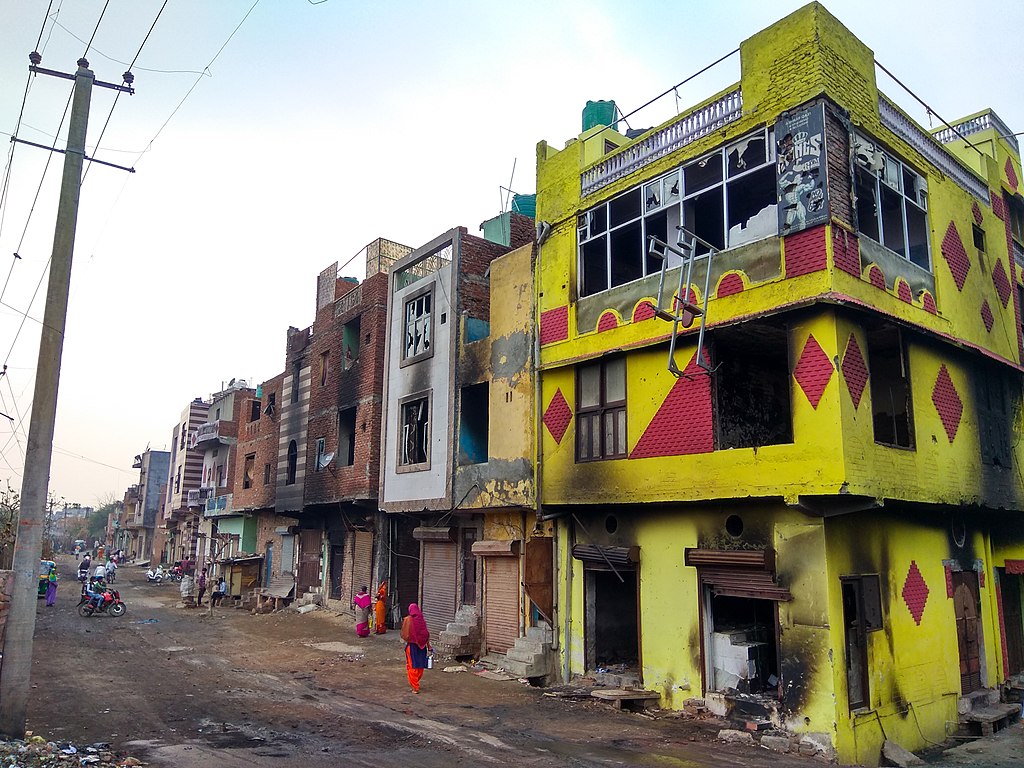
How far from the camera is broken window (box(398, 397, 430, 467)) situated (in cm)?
1970

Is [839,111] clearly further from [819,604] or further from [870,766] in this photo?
[870,766]

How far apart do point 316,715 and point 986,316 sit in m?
14.6

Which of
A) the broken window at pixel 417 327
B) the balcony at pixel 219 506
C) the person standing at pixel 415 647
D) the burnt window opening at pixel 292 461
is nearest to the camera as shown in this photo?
the person standing at pixel 415 647

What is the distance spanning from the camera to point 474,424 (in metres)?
18.6

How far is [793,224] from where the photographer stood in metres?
11.0

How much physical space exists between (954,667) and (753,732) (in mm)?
4910

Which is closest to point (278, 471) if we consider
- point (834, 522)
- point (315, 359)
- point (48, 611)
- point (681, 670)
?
point (315, 359)

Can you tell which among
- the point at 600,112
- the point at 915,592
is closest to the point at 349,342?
the point at 600,112

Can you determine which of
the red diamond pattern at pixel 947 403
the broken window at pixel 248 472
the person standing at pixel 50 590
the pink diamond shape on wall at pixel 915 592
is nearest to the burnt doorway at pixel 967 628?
the pink diamond shape on wall at pixel 915 592

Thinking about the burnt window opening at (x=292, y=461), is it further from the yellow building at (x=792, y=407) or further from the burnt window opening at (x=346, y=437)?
the yellow building at (x=792, y=407)

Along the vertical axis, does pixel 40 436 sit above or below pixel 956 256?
below

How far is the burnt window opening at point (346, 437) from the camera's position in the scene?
2453cm

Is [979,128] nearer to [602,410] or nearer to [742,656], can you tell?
[602,410]

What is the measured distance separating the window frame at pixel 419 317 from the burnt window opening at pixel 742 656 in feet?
33.9
